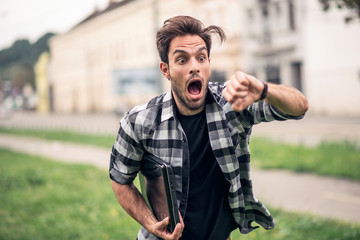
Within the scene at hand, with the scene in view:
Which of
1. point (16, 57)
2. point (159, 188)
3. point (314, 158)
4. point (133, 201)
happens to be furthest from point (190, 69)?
point (16, 57)

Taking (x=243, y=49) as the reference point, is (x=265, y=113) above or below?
above

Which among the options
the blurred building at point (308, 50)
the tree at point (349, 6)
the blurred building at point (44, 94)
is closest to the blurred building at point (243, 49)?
the blurred building at point (308, 50)

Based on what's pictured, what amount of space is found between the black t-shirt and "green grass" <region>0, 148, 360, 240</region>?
2.65 meters

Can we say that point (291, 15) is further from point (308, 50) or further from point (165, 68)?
point (165, 68)

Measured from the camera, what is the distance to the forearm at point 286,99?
5.93 ft

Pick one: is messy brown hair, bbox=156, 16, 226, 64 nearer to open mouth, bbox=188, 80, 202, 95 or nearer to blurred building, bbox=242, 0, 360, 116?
open mouth, bbox=188, 80, 202, 95

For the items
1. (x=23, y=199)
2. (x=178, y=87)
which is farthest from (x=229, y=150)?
(x=23, y=199)

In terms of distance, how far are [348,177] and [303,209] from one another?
199 centimetres

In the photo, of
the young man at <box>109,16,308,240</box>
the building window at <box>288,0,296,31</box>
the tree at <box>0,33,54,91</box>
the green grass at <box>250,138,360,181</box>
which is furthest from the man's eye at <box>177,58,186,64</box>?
the building window at <box>288,0,296,31</box>

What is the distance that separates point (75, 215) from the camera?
5.94 metres

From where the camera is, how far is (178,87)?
6.82ft

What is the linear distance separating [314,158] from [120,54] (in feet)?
96.6

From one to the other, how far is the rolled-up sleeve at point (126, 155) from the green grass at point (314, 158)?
235 inches

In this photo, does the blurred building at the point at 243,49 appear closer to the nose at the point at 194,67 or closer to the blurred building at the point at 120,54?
the blurred building at the point at 120,54
